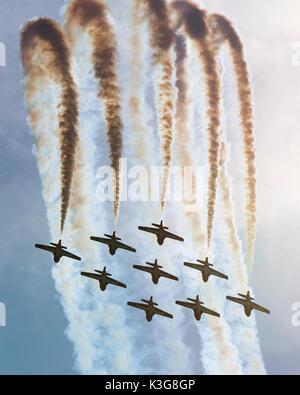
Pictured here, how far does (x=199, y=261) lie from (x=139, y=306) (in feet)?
25.7

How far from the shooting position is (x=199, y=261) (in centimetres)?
5522

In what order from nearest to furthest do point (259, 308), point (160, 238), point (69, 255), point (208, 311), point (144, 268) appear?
point (69, 255), point (160, 238), point (144, 268), point (259, 308), point (208, 311)

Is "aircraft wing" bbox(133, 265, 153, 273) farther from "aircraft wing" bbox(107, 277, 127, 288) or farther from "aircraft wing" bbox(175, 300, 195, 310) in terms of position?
"aircraft wing" bbox(175, 300, 195, 310)

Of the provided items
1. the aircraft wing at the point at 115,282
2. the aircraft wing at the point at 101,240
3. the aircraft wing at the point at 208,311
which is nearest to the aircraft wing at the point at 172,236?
the aircraft wing at the point at 101,240

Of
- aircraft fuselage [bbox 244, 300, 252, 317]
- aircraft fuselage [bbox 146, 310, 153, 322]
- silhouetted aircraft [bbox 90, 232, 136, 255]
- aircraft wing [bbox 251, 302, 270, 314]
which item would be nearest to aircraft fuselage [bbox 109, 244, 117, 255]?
silhouetted aircraft [bbox 90, 232, 136, 255]

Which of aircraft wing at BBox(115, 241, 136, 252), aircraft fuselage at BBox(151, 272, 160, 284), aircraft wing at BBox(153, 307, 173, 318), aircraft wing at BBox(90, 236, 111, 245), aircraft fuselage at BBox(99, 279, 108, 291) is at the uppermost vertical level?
aircraft wing at BBox(90, 236, 111, 245)

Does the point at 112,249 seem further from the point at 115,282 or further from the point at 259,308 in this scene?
the point at 259,308

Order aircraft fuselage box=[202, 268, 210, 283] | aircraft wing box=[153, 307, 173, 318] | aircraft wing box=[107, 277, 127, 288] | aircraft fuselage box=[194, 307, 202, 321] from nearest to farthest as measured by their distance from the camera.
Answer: aircraft fuselage box=[202, 268, 210, 283], aircraft wing box=[107, 277, 127, 288], aircraft fuselage box=[194, 307, 202, 321], aircraft wing box=[153, 307, 173, 318]

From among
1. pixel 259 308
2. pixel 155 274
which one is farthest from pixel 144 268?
pixel 259 308

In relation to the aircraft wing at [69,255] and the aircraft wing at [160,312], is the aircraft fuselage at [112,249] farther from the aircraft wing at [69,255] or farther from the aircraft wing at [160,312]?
the aircraft wing at [160,312]
